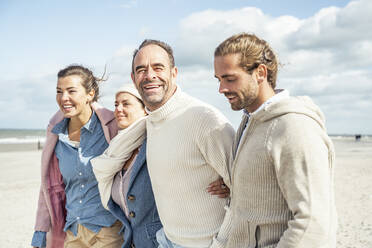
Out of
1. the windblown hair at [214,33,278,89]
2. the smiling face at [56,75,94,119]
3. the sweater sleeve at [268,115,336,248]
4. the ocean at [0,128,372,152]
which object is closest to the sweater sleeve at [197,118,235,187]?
the windblown hair at [214,33,278,89]

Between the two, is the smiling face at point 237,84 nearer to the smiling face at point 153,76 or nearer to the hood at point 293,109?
the hood at point 293,109

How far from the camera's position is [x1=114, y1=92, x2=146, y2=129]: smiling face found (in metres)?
3.51

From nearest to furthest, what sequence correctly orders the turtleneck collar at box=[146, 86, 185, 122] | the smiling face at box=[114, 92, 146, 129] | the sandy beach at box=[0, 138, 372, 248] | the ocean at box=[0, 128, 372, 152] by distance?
the turtleneck collar at box=[146, 86, 185, 122] < the smiling face at box=[114, 92, 146, 129] < the sandy beach at box=[0, 138, 372, 248] < the ocean at box=[0, 128, 372, 152]

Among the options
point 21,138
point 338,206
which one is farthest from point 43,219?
point 21,138

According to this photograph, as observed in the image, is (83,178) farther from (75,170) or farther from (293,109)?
(293,109)

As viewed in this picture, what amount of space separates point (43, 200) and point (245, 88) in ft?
9.31

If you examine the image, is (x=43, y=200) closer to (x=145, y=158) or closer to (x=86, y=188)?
(x=86, y=188)

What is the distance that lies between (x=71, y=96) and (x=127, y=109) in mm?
679

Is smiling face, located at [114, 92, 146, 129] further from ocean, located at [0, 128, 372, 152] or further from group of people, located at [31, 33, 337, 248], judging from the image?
ocean, located at [0, 128, 372, 152]

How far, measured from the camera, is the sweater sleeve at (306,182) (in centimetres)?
183

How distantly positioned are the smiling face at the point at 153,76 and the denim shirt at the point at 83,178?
38.8 inches

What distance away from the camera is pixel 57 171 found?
3994mm

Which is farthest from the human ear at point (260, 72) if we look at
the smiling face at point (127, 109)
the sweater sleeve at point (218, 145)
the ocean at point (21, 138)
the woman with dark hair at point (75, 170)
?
the ocean at point (21, 138)

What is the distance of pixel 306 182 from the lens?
1840 millimetres
